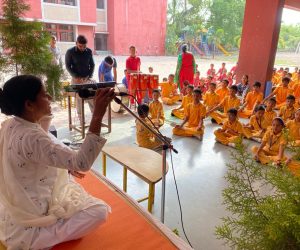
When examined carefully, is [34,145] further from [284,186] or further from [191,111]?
[191,111]

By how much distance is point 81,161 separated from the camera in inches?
46.1

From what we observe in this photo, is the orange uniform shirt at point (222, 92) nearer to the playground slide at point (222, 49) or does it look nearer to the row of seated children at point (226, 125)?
the row of seated children at point (226, 125)

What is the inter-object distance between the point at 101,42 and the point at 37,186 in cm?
1726

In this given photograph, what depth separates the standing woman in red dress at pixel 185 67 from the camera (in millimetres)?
6965

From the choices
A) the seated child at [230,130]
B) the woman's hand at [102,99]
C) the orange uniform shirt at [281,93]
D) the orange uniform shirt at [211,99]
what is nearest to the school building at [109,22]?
the orange uniform shirt at [211,99]

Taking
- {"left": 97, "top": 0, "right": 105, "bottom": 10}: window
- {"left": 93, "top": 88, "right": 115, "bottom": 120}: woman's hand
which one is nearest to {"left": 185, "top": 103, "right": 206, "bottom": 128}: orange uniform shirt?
{"left": 93, "top": 88, "right": 115, "bottom": 120}: woman's hand

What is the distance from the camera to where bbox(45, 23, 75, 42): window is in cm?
1452

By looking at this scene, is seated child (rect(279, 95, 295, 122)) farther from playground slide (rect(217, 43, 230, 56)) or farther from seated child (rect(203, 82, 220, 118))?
playground slide (rect(217, 43, 230, 56))

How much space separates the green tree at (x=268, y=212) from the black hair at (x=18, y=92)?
96cm

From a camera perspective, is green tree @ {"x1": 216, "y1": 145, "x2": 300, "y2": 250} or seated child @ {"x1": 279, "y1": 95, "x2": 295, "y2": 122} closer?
green tree @ {"x1": 216, "y1": 145, "x2": 300, "y2": 250}

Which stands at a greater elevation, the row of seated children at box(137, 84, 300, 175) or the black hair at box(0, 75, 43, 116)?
the black hair at box(0, 75, 43, 116)

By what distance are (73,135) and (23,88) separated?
3.33m

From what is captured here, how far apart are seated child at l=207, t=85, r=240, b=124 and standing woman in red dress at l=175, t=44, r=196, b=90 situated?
5.46 ft

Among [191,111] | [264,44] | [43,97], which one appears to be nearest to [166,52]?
[264,44]
